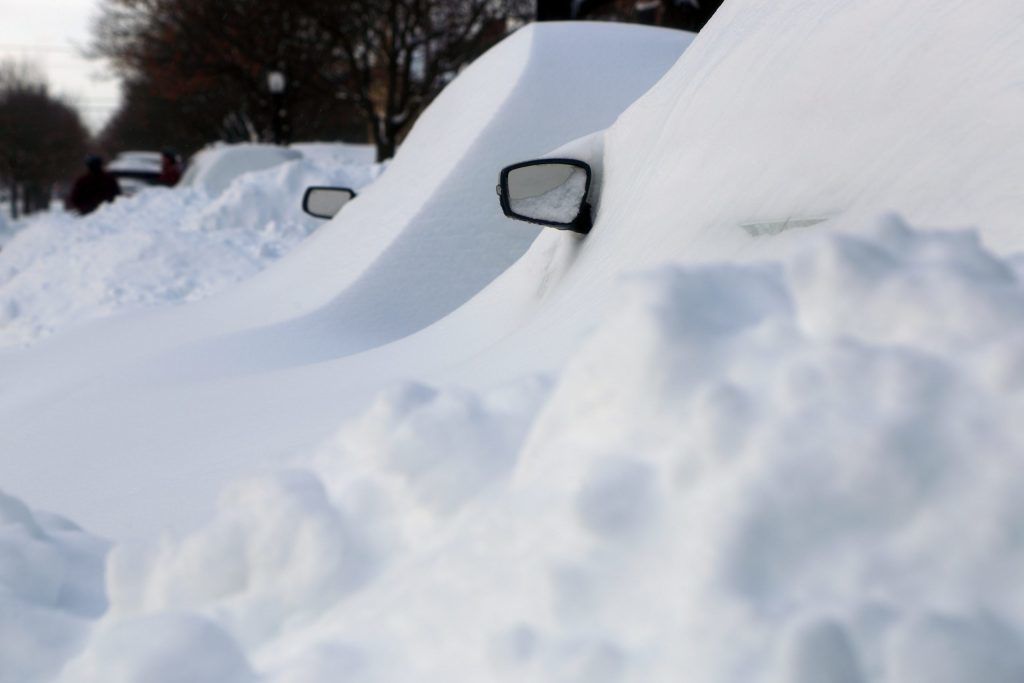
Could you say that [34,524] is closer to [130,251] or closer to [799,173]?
[799,173]

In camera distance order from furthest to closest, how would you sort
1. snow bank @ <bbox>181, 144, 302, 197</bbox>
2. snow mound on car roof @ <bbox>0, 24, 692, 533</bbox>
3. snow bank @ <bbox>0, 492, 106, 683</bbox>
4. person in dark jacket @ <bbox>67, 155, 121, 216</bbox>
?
snow bank @ <bbox>181, 144, 302, 197</bbox>
person in dark jacket @ <bbox>67, 155, 121, 216</bbox>
snow mound on car roof @ <bbox>0, 24, 692, 533</bbox>
snow bank @ <bbox>0, 492, 106, 683</bbox>

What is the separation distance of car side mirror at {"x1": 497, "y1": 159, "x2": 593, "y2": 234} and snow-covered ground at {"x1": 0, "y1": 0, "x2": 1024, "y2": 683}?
354 millimetres

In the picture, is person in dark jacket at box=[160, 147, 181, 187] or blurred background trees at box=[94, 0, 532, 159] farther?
person in dark jacket at box=[160, 147, 181, 187]

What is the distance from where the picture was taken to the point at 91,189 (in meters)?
15.0

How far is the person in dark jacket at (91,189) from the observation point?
48.7ft

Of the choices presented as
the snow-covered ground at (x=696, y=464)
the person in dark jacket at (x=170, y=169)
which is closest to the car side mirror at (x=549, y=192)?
the snow-covered ground at (x=696, y=464)

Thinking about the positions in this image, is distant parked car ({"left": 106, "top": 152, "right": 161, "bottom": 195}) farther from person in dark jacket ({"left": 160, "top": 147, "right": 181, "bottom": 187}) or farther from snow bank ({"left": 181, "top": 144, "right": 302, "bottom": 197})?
snow bank ({"left": 181, "top": 144, "right": 302, "bottom": 197})

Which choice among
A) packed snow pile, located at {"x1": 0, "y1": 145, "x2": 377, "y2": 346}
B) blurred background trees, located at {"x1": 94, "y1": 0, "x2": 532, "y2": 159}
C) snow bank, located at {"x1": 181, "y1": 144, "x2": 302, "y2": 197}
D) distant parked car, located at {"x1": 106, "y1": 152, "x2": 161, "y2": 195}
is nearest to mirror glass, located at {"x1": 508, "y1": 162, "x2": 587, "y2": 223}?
packed snow pile, located at {"x1": 0, "y1": 145, "x2": 377, "y2": 346}

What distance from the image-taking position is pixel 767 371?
1.29 metres

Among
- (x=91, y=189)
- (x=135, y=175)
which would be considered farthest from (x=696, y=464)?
(x=135, y=175)

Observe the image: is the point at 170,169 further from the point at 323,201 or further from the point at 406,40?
the point at 323,201

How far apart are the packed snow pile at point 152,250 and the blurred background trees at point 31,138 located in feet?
151

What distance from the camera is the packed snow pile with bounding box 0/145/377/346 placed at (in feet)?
25.8

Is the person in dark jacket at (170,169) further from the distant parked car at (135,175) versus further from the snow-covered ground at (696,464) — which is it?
the snow-covered ground at (696,464)
